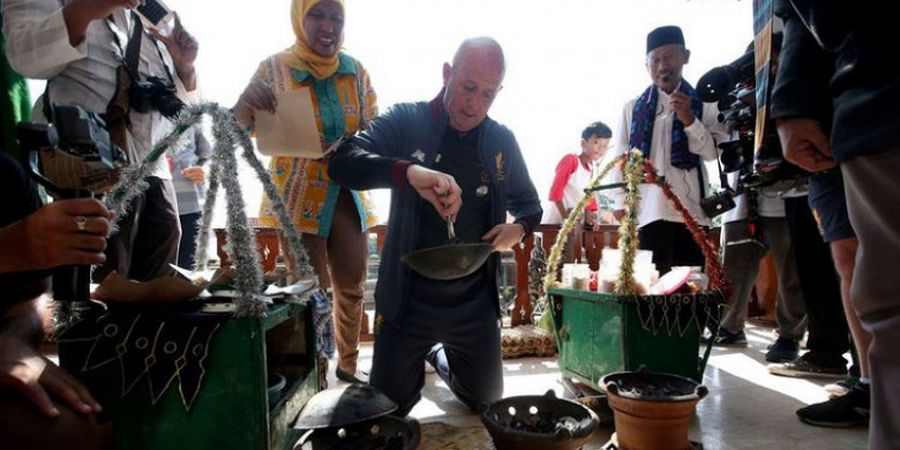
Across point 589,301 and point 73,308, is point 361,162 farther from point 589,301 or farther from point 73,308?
point 589,301

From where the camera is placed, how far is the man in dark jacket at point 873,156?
0.85 metres

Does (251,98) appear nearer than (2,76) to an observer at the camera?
No

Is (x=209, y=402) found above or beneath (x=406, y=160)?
beneath

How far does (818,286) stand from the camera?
102 inches

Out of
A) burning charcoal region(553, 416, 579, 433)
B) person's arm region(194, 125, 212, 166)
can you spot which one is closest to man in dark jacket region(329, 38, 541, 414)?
burning charcoal region(553, 416, 579, 433)

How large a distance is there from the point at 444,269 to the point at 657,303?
3.03ft

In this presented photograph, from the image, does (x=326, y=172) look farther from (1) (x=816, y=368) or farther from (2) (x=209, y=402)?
(1) (x=816, y=368)

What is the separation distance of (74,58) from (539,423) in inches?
79.1

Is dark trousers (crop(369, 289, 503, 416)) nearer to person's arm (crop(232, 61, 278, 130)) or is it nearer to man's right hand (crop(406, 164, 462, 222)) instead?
man's right hand (crop(406, 164, 462, 222))

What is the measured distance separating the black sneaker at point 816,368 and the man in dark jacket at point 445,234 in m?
1.74

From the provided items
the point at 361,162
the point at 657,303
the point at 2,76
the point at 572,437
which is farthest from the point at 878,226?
the point at 2,76

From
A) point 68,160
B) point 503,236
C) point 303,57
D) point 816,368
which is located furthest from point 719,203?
point 68,160

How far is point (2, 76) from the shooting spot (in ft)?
5.72

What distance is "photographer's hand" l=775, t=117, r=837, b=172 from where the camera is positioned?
110 centimetres
